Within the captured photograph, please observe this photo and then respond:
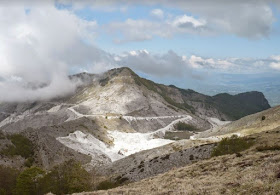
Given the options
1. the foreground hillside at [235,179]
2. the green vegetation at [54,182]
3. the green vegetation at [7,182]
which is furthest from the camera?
the green vegetation at [7,182]

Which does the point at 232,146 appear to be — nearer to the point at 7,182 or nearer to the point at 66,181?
the point at 66,181

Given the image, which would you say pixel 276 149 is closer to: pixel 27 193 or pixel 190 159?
pixel 190 159

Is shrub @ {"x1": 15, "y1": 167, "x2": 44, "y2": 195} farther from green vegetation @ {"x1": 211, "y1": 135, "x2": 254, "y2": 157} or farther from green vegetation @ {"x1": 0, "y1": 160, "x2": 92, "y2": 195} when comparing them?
green vegetation @ {"x1": 211, "y1": 135, "x2": 254, "y2": 157}

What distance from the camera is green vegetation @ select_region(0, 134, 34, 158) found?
10656cm

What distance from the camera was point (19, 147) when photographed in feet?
365

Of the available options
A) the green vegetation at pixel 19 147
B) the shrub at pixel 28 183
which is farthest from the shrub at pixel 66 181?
the green vegetation at pixel 19 147

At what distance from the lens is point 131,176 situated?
75.9m

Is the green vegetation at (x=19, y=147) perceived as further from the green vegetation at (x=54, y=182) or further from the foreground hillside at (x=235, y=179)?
the foreground hillside at (x=235, y=179)

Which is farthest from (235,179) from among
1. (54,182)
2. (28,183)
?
(28,183)

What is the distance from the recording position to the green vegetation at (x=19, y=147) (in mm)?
106562

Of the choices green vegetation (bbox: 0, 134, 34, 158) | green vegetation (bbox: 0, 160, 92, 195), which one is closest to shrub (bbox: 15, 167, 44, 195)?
green vegetation (bbox: 0, 160, 92, 195)

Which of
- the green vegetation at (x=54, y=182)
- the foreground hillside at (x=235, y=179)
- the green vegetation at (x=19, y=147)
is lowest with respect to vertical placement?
the green vegetation at (x=54, y=182)

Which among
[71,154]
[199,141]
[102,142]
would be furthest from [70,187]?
[102,142]

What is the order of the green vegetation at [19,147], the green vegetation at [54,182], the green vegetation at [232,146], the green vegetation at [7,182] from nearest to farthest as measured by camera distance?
the green vegetation at [54,182]
the green vegetation at [7,182]
the green vegetation at [232,146]
the green vegetation at [19,147]
